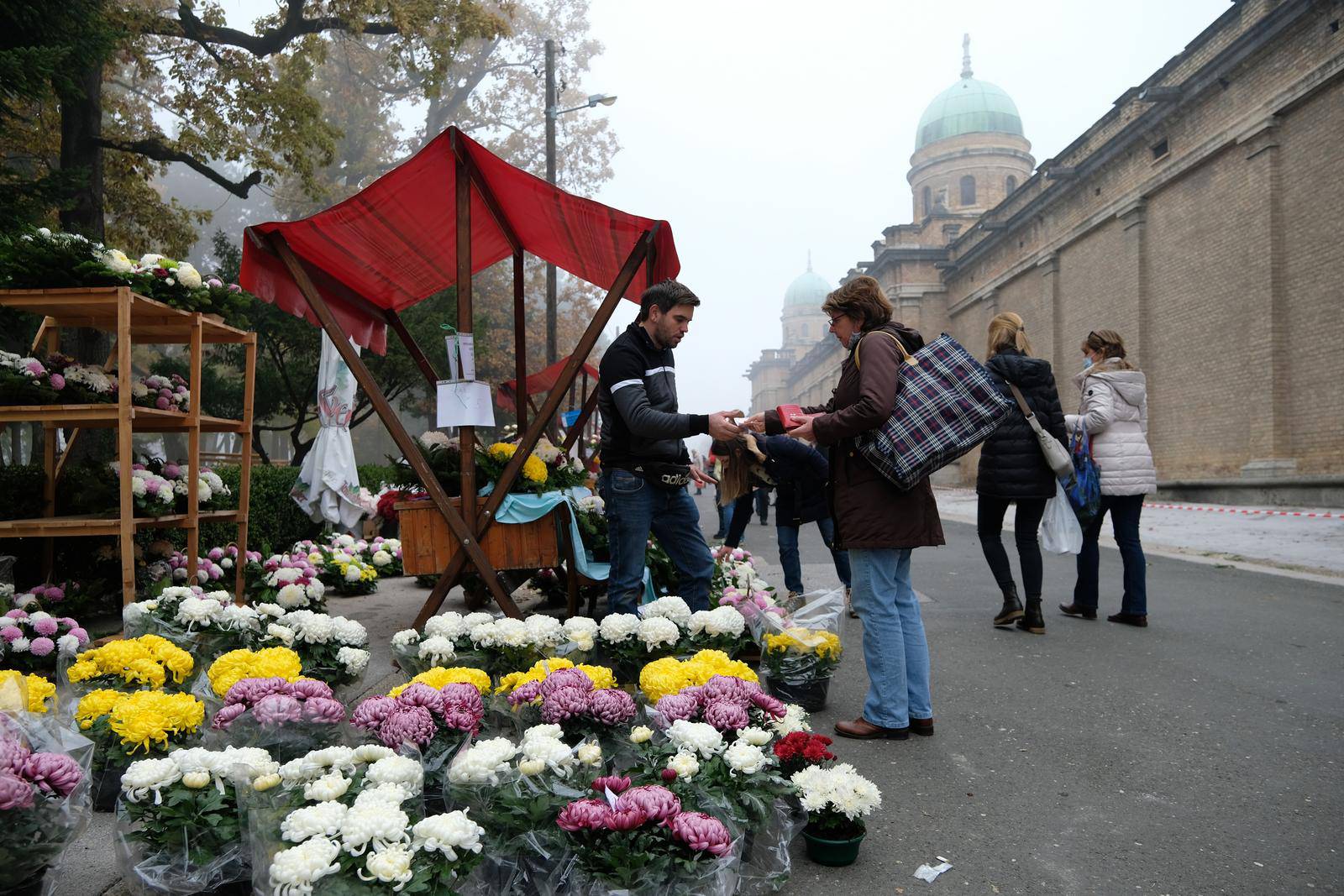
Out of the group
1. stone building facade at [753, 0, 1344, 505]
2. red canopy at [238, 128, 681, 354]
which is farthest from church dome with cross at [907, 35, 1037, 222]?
red canopy at [238, 128, 681, 354]

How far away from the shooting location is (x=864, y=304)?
389cm

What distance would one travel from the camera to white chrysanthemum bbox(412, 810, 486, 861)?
1932mm

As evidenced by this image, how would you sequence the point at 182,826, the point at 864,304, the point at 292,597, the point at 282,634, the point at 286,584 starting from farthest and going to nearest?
the point at 286,584
the point at 292,597
the point at 864,304
the point at 282,634
the point at 182,826

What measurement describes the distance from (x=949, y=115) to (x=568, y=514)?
48660 mm

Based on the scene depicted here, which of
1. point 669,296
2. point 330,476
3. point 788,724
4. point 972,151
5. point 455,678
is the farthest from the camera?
point 972,151

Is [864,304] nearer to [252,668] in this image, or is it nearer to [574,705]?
[574,705]

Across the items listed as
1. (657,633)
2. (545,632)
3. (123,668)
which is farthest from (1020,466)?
(123,668)

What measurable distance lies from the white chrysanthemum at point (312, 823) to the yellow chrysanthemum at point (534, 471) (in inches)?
132

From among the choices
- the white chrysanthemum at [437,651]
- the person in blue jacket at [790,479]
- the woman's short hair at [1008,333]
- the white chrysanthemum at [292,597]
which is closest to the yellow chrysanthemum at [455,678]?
the white chrysanthemum at [437,651]

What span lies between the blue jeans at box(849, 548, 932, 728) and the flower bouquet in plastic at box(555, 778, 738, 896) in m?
1.79

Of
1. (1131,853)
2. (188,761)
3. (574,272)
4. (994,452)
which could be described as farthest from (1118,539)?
(188,761)

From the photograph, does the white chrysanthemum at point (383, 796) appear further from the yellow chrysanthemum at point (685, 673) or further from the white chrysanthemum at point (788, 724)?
the white chrysanthemum at point (788, 724)

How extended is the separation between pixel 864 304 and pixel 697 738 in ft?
7.44

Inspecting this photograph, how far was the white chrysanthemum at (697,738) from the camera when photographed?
2461 millimetres
